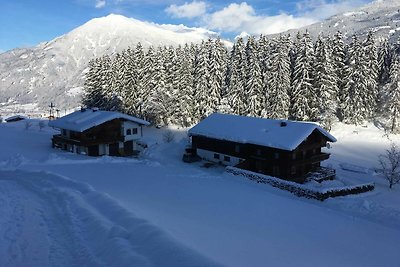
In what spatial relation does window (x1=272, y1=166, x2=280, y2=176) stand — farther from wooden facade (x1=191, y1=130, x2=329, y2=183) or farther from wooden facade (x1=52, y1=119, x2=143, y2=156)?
wooden facade (x1=52, y1=119, x2=143, y2=156)

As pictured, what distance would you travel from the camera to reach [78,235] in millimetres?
15242

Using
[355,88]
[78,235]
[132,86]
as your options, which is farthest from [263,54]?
[78,235]

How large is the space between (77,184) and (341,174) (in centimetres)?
3173

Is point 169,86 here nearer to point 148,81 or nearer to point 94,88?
point 148,81

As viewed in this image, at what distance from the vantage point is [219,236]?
55.7ft

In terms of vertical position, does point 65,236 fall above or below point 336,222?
above

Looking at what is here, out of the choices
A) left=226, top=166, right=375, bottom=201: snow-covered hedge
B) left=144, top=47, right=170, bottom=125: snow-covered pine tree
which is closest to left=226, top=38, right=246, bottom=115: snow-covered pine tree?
left=144, top=47, right=170, bottom=125: snow-covered pine tree

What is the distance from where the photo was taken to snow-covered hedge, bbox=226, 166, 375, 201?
1272 inches

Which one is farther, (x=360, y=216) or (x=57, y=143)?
(x=57, y=143)

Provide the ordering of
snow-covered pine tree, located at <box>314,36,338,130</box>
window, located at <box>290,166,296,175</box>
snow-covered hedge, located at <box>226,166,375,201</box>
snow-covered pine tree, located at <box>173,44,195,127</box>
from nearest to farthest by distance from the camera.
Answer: snow-covered hedge, located at <box>226,166,375,201</box>, window, located at <box>290,166,296,175</box>, snow-covered pine tree, located at <box>314,36,338,130</box>, snow-covered pine tree, located at <box>173,44,195,127</box>

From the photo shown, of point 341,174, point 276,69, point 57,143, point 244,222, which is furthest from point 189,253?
point 276,69

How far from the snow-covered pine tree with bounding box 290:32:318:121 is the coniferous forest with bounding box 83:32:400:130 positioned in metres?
0.12

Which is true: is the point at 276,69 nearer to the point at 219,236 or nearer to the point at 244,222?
the point at 244,222

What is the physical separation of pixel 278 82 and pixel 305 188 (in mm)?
35139
